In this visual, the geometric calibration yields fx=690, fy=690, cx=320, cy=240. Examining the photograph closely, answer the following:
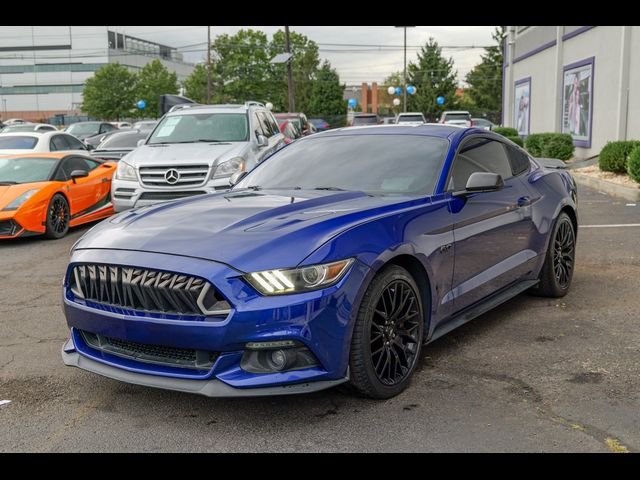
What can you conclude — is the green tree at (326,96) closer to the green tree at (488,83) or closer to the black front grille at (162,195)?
the green tree at (488,83)

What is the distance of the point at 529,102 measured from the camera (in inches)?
1099

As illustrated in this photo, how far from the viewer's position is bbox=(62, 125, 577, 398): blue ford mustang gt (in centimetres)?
345

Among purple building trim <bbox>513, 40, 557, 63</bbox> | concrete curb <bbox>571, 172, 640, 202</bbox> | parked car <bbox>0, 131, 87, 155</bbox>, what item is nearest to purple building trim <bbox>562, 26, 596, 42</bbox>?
purple building trim <bbox>513, 40, 557, 63</bbox>

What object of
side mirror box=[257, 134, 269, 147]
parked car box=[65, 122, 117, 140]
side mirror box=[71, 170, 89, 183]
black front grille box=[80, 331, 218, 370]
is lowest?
black front grille box=[80, 331, 218, 370]

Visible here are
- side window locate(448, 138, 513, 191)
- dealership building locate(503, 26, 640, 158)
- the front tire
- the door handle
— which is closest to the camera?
the front tire

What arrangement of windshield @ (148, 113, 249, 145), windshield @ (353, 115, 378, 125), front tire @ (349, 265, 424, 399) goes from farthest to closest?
windshield @ (353, 115, 378, 125) → windshield @ (148, 113, 249, 145) → front tire @ (349, 265, 424, 399)

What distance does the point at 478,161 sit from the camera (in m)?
5.27

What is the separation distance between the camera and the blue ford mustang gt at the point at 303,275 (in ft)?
11.3

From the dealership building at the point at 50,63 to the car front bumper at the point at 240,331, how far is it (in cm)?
10826

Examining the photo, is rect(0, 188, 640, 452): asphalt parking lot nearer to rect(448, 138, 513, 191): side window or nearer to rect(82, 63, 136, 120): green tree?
rect(448, 138, 513, 191): side window

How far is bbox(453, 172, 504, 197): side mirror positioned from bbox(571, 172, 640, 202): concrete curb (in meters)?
8.68

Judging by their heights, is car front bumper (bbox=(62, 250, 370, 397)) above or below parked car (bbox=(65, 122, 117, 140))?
below

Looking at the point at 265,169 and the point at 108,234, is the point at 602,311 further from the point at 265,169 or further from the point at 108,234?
the point at 108,234

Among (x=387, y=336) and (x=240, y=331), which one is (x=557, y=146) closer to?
(x=387, y=336)
